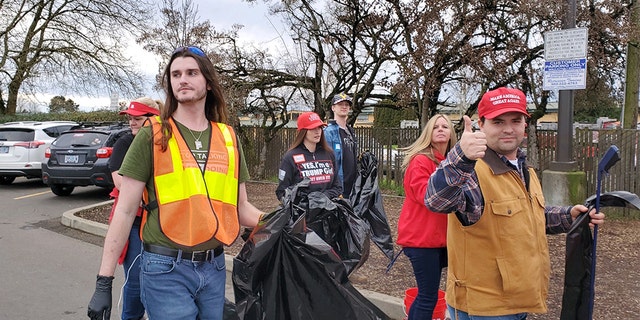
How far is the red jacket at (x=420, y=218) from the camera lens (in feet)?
11.6

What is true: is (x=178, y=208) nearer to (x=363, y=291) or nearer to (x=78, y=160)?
(x=363, y=291)

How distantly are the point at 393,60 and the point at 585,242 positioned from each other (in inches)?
334

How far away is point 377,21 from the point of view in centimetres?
1044

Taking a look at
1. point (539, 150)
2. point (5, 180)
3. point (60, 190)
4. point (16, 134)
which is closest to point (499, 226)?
point (539, 150)

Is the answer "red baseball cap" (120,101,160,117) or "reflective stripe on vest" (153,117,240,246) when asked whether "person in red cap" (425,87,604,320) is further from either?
"red baseball cap" (120,101,160,117)

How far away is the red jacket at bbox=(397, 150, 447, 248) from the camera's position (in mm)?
3551

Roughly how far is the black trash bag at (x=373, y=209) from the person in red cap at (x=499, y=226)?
2435 mm

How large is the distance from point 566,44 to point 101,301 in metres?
7.00

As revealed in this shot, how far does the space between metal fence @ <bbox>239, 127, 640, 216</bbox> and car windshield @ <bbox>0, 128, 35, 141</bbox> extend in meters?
5.20

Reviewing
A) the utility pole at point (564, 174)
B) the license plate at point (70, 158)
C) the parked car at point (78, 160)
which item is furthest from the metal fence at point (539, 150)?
the license plate at point (70, 158)

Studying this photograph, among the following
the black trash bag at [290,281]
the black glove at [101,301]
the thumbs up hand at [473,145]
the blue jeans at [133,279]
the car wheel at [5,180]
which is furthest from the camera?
the car wheel at [5,180]

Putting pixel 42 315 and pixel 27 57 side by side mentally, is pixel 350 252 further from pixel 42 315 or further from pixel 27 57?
pixel 27 57

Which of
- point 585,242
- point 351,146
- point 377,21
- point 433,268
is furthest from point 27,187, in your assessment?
point 585,242

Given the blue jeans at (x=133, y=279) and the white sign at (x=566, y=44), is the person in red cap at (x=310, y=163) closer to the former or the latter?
the blue jeans at (x=133, y=279)
